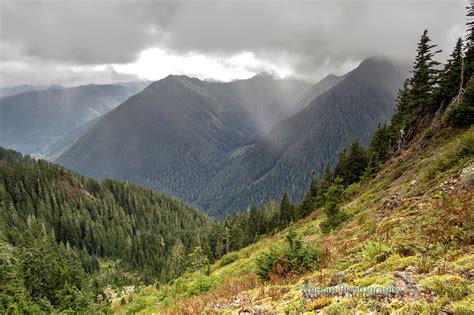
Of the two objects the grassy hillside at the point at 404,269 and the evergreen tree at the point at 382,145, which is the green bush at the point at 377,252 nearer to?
the grassy hillside at the point at 404,269

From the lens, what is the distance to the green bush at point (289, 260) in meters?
12.3

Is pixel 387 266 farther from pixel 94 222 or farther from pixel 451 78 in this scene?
pixel 94 222

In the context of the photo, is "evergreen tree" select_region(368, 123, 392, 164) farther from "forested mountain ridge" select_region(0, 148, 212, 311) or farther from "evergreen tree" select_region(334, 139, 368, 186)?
"forested mountain ridge" select_region(0, 148, 212, 311)

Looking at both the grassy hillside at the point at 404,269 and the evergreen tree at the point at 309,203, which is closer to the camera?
the grassy hillside at the point at 404,269

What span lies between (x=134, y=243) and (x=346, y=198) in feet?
386

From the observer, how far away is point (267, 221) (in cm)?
9262

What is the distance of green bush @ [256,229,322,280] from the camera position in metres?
12.3

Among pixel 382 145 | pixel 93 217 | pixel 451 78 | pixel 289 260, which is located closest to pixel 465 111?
pixel 451 78

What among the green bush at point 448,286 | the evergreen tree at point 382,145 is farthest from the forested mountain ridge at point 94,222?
the green bush at point 448,286

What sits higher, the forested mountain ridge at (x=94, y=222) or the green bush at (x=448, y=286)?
the forested mountain ridge at (x=94, y=222)

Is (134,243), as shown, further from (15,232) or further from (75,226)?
(15,232)

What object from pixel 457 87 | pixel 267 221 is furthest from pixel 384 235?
pixel 267 221

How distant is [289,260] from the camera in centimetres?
1272

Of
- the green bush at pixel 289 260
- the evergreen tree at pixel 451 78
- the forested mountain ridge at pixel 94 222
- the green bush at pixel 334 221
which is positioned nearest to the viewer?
the green bush at pixel 289 260
